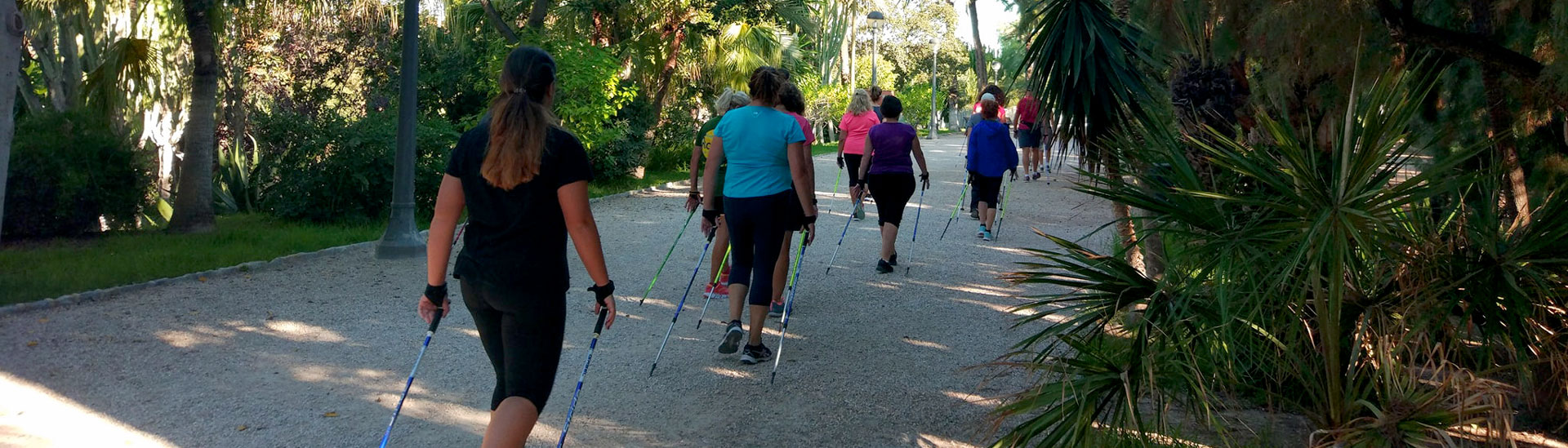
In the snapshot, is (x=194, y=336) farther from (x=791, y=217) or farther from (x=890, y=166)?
(x=890, y=166)

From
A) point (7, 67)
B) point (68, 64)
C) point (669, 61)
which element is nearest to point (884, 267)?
point (7, 67)

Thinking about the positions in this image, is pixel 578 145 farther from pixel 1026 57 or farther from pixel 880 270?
pixel 880 270

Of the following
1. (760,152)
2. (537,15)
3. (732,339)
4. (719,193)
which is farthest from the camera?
(537,15)

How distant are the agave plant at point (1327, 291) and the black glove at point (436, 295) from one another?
77.8 inches

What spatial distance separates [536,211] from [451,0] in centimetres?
1694

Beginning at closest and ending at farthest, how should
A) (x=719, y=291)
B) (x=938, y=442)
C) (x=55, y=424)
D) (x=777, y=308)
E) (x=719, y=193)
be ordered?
1. (x=938, y=442)
2. (x=55, y=424)
3. (x=777, y=308)
4. (x=719, y=193)
5. (x=719, y=291)

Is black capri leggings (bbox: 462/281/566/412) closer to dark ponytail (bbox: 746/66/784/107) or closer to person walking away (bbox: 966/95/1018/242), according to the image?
dark ponytail (bbox: 746/66/784/107)

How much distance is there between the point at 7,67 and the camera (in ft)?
26.7

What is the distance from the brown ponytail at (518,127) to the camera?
12.1 feet

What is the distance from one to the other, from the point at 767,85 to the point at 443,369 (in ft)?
7.61

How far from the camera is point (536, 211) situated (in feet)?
12.4

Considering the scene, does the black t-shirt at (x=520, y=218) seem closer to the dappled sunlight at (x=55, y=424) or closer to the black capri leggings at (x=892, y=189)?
the dappled sunlight at (x=55, y=424)

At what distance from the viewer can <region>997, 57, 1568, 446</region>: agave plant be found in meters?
3.81

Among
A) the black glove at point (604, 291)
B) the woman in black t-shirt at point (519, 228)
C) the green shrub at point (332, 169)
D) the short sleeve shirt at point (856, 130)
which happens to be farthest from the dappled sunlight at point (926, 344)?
the green shrub at point (332, 169)
